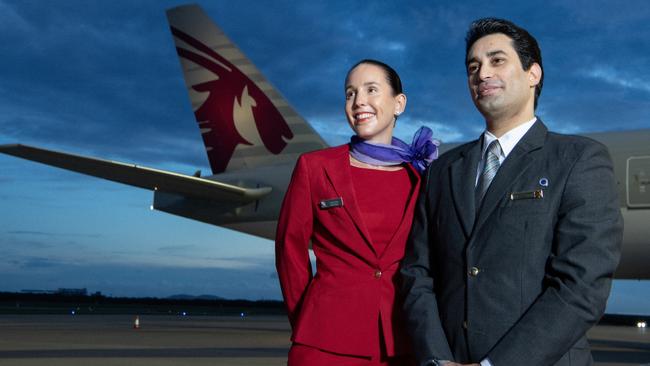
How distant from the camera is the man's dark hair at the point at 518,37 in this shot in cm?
290

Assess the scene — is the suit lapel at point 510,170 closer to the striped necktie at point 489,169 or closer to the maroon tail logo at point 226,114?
the striped necktie at point 489,169

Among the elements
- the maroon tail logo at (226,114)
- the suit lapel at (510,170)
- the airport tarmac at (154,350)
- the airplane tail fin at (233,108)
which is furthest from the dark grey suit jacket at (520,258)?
the maroon tail logo at (226,114)

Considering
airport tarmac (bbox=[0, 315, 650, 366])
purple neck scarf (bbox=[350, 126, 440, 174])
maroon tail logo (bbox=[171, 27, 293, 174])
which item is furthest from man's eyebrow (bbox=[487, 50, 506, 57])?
maroon tail logo (bbox=[171, 27, 293, 174])

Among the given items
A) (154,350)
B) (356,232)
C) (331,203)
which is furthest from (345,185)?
(154,350)

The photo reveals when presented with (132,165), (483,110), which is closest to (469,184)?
(483,110)

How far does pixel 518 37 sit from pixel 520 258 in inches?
32.8

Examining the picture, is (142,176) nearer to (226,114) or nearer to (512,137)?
(226,114)

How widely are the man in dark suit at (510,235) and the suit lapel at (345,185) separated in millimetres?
231

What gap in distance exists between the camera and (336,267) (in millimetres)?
3273

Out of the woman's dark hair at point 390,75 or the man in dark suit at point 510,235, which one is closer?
the man in dark suit at point 510,235

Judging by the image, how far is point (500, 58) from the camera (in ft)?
9.52

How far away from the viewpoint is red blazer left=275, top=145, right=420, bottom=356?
317 cm

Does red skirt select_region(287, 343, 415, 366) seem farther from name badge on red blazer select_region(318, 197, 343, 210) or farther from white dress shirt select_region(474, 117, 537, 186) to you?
white dress shirt select_region(474, 117, 537, 186)

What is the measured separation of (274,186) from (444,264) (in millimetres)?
15783
